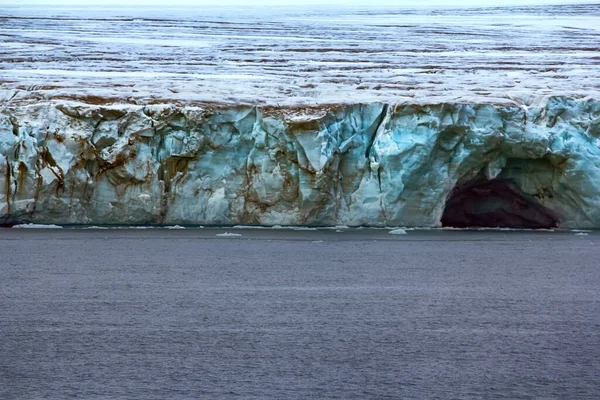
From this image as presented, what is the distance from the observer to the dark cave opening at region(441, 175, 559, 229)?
12.0 meters

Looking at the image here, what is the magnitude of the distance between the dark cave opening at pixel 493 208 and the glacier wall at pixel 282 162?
0.85ft

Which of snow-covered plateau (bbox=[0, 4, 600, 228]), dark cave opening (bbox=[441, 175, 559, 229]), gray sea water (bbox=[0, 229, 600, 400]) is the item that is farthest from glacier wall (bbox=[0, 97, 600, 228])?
gray sea water (bbox=[0, 229, 600, 400])

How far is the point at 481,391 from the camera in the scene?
602 centimetres

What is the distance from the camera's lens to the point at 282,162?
11609 millimetres

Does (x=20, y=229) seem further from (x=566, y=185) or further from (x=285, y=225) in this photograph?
(x=566, y=185)

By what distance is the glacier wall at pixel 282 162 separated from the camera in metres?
11.5

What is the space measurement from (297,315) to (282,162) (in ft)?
13.7

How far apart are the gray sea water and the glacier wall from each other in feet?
1.37

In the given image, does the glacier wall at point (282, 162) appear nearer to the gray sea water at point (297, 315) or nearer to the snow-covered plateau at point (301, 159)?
the snow-covered plateau at point (301, 159)

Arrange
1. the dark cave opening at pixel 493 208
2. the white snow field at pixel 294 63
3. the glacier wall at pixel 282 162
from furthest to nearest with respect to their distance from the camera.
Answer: the white snow field at pixel 294 63 → the dark cave opening at pixel 493 208 → the glacier wall at pixel 282 162

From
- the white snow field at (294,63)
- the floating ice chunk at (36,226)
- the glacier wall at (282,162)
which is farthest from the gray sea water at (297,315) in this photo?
the white snow field at (294,63)

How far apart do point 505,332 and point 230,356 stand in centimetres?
220

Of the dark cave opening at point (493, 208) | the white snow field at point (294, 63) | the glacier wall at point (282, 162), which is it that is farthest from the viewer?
the white snow field at point (294, 63)

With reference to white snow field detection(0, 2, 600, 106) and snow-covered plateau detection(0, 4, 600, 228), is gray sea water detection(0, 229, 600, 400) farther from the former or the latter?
white snow field detection(0, 2, 600, 106)
